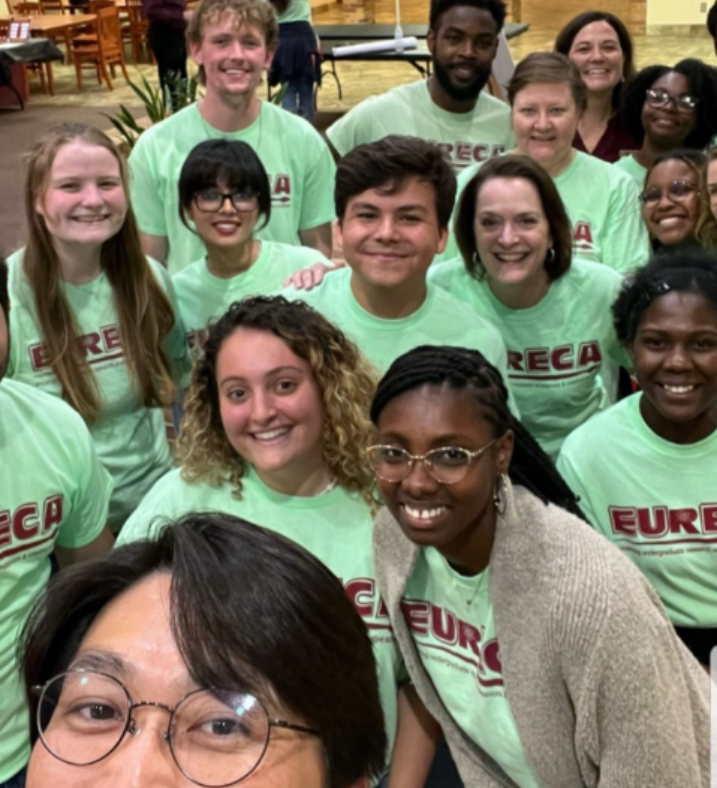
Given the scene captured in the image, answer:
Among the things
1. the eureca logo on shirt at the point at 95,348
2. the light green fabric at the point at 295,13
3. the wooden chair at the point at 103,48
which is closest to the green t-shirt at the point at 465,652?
the eureca logo on shirt at the point at 95,348

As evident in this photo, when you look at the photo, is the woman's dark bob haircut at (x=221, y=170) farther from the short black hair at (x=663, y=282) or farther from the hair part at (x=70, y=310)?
the short black hair at (x=663, y=282)

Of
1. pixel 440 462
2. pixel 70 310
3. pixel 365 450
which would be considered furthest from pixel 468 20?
pixel 440 462

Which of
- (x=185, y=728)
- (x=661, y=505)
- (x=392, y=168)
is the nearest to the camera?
(x=185, y=728)

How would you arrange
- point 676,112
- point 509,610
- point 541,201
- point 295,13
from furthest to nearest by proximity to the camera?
point 295,13, point 676,112, point 541,201, point 509,610

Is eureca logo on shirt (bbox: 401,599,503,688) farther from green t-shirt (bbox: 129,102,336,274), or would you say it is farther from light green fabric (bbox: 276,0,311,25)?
light green fabric (bbox: 276,0,311,25)

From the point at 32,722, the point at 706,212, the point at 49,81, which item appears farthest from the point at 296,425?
the point at 49,81

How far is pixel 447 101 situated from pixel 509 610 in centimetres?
241

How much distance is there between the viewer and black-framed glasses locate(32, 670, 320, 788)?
94 cm

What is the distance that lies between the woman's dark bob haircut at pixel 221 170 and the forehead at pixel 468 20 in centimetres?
114

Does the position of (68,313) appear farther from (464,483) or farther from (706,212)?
(706,212)

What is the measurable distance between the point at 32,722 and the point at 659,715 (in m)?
0.95

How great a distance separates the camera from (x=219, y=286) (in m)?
2.91

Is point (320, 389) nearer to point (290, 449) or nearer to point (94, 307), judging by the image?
point (290, 449)

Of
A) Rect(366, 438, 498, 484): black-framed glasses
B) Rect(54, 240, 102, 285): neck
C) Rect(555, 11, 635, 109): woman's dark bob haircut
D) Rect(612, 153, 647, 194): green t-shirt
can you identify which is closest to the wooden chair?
Rect(555, 11, 635, 109): woman's dark bob haircut
